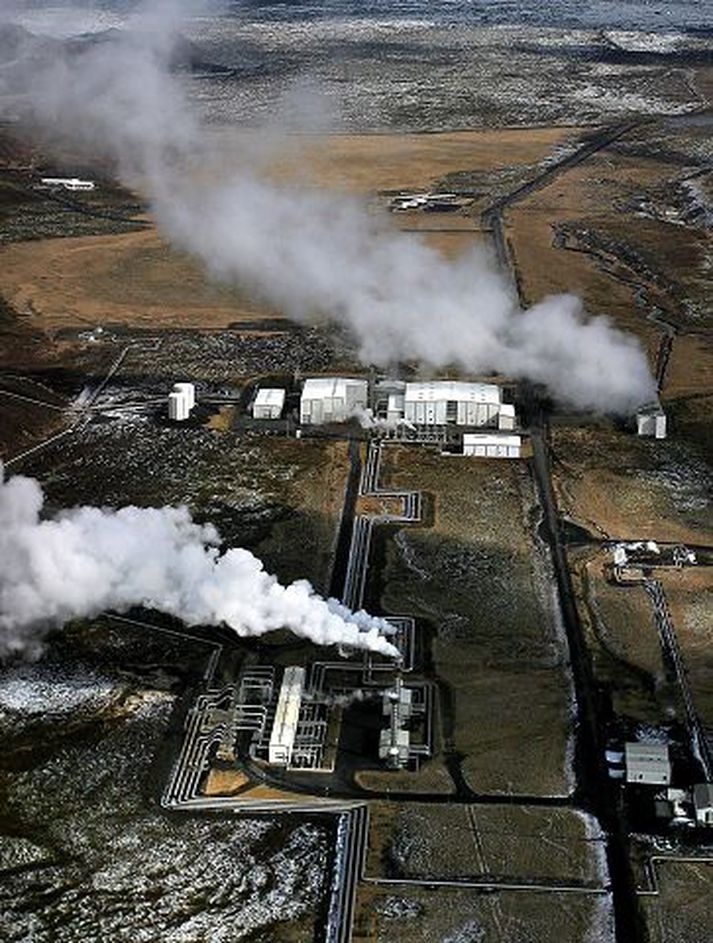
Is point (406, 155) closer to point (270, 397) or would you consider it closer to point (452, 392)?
point (270, 397)

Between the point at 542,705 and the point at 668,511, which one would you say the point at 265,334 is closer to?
the point at 668,511

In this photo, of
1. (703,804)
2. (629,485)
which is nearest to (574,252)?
(629,485)

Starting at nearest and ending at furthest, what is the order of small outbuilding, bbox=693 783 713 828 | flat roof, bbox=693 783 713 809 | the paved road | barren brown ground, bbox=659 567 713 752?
the paved road < small outbuilding, bbox=693 783 713 828 < flat roof, bbox=693 783 713 809 < barren brown ground, bbox=659 567 713 752

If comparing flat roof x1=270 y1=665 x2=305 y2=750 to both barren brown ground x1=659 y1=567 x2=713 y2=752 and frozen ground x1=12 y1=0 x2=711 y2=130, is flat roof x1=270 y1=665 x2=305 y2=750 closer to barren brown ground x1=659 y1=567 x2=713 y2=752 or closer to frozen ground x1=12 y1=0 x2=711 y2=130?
barren brown ground x1=659 y1=567 x2=713 y2=752

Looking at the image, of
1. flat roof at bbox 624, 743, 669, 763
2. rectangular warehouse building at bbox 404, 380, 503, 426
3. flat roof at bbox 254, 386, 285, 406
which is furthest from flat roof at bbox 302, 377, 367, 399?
flat roof at bbox 624, 743, 669, 763

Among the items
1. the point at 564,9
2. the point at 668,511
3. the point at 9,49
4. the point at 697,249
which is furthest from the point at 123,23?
the point at 668,511

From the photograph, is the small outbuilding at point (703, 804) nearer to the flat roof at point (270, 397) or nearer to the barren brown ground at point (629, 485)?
the barren brown ground at point (629, 485)
